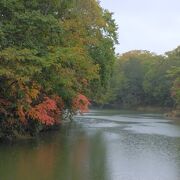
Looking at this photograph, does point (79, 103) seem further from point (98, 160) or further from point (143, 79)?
point (143, 79)

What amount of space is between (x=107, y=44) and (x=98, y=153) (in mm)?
18298

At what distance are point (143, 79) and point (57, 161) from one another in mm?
79804

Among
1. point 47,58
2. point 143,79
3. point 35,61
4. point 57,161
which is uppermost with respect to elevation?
point 143,79

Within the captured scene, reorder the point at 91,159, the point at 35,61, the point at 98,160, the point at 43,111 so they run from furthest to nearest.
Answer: the point at 43,111, the point at 35,61, the point at 91,159, the point at 98,160

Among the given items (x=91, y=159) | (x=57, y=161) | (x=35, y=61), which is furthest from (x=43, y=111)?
(x=57, y=161)

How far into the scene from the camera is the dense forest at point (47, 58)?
23141mm

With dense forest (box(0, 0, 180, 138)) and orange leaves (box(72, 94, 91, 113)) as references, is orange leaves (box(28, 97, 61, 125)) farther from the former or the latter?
orange leaves (box(72, 94, 91, 113))

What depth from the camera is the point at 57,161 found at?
64.0 ft

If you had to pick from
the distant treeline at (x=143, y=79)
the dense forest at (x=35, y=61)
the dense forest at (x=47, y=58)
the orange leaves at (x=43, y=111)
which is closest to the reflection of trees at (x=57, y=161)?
the orange leaves at (x=43, y=111)

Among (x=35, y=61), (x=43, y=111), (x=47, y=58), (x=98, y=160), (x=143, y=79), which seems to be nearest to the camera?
(x=98, y=160)

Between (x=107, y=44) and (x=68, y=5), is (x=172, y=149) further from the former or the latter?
(x=107, y=44)

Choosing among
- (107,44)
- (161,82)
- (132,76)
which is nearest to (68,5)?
(107,44)

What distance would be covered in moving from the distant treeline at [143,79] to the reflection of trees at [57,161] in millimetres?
55548

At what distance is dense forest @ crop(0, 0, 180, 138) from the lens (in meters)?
23.1
